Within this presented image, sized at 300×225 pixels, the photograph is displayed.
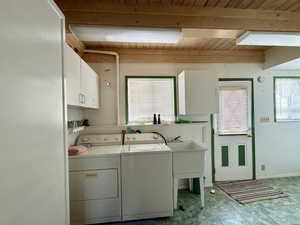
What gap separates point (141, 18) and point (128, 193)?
2109 millimetres

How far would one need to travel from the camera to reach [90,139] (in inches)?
106

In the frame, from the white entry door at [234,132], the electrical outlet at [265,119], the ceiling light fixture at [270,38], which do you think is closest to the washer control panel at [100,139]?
the white entry door at [234,132]

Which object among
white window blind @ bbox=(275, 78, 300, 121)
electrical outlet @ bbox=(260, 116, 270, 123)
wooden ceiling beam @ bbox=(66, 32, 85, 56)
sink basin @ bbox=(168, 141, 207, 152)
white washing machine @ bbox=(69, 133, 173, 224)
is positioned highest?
wooden ceiling beam @ bbox=(66, 32, 85, 56)

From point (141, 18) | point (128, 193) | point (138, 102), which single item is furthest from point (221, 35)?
point (128, 193)

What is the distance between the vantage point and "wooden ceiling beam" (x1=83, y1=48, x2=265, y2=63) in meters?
3.09

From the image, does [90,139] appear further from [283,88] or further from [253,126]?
[283,88]

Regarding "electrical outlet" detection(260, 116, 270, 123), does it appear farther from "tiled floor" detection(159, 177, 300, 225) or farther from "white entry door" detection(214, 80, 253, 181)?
"tiled floor" detection(159, 177, 300, 225)

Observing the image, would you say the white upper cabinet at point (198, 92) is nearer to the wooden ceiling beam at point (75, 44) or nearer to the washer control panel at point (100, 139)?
the washer control panel at point (100, 139)

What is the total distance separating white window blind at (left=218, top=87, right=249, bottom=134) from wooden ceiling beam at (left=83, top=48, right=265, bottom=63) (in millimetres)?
602

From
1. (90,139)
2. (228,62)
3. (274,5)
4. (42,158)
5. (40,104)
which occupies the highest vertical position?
(274,5)

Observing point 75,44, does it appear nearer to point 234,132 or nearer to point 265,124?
point 234,132

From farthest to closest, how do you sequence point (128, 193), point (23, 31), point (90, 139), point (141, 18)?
point (90, 139), point (128, 193), point (141, 18), point (23, 31)

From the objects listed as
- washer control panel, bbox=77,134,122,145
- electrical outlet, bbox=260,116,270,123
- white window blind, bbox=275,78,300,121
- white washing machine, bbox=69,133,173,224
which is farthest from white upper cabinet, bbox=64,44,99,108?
white window blind, bbox=275,78,300,121

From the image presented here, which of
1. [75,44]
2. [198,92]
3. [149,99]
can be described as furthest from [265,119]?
[75,44]
